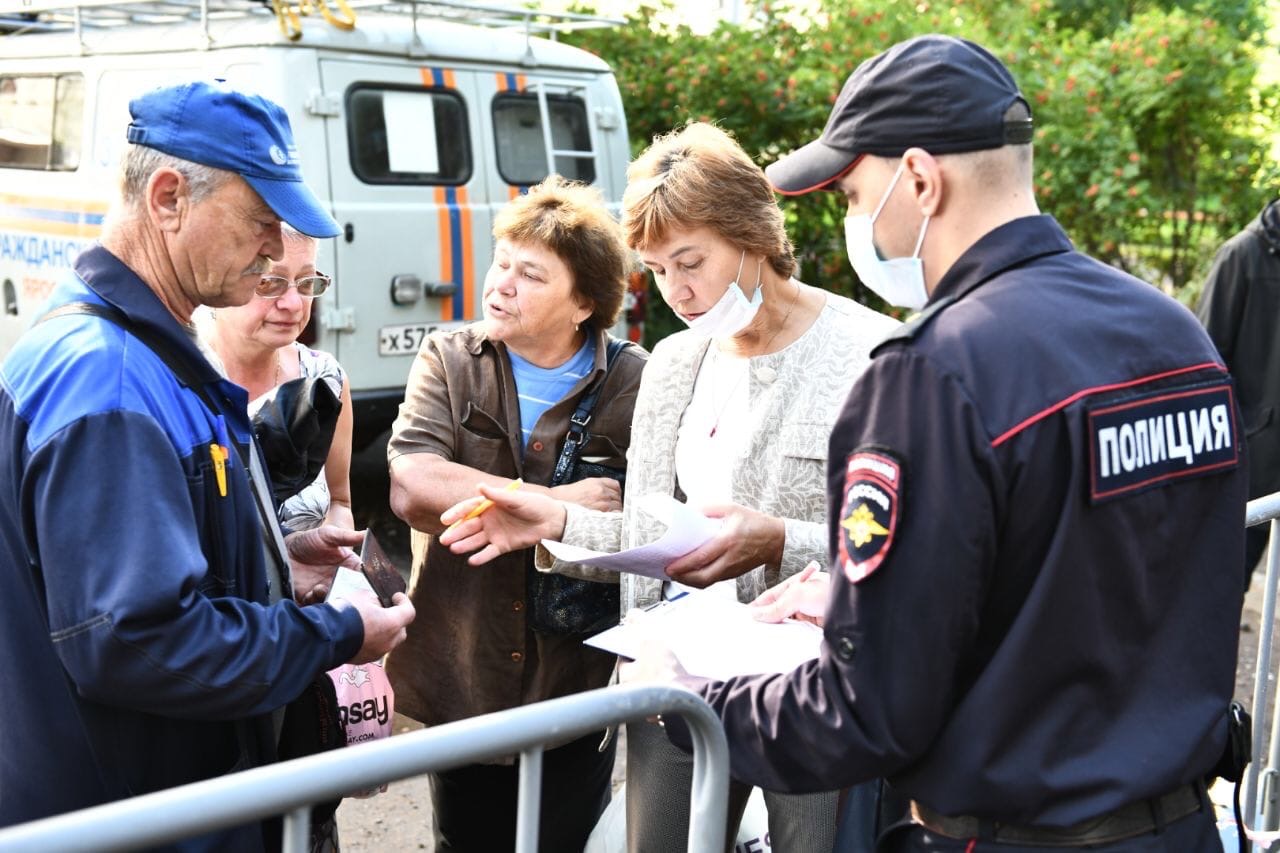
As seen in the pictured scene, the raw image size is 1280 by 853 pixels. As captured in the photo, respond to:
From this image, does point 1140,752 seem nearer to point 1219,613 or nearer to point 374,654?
point 1219,613

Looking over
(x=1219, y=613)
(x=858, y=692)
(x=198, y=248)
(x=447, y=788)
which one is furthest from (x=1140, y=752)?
(x=447, y=788)

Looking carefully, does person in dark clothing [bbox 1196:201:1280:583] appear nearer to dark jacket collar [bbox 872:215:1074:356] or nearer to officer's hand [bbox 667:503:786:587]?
officer's hand [bbox 667:503:786:587]

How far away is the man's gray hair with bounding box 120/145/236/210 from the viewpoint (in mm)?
2064

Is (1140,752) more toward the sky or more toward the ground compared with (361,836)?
more toward the sky

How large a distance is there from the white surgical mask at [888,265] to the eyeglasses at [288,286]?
157 cm

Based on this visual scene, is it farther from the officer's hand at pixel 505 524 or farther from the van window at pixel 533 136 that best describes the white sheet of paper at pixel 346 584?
the van window at pixel 533 136

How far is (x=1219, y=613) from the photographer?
1.78 m

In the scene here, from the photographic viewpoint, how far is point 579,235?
3.26 m

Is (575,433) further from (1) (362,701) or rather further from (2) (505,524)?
(1) (362,701)

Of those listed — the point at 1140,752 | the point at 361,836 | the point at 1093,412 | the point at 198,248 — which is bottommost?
the point at 361,836

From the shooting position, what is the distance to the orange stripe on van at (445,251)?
23.6 ft

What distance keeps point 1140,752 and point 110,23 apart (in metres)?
8.16

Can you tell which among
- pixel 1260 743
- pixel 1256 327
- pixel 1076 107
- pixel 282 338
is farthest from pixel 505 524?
pixel 1076 107

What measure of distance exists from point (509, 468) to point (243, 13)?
477 centimetres
